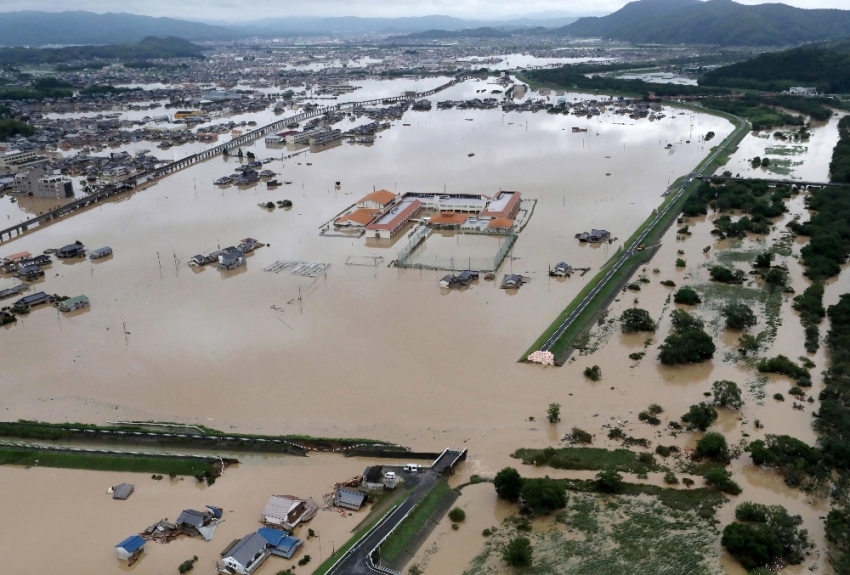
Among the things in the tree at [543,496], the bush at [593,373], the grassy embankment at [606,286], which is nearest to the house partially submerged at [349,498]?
the tree at [543,496]

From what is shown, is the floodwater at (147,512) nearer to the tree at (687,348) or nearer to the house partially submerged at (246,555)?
Result: the house partially submerged at (246,555)

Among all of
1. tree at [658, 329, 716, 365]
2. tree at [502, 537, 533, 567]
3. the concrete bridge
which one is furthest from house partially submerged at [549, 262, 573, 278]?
the concrete bridge

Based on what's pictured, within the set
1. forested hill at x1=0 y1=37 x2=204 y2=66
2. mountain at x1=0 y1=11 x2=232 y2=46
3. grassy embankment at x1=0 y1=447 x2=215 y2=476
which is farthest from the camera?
mountain at x1=0 y1=11 x2=232 y2=46

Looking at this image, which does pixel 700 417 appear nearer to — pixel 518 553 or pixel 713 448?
pixel 713 448

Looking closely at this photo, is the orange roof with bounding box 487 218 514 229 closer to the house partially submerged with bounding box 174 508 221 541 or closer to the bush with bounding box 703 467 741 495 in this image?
the bush with bounding box 703 467 741 495

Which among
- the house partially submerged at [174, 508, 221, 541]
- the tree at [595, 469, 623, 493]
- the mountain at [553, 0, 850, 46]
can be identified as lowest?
the house partially submerged at [174, 508, 221, 541]
